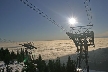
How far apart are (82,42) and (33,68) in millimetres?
44695

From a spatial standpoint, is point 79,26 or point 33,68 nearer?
point 79,26

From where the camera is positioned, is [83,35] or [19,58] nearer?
[83,35]

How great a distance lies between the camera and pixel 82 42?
106 ft

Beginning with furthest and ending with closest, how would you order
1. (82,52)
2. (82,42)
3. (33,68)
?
(33,68) < (82,52) < (82,42)

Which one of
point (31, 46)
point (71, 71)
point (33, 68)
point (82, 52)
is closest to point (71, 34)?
point (82, 52)

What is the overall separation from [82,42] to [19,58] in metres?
99.1

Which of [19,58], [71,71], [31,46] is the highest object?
[31,46]

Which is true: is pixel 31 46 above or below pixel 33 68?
above

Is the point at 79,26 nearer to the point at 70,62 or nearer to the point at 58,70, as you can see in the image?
the point at 58,70

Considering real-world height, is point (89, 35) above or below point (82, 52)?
above

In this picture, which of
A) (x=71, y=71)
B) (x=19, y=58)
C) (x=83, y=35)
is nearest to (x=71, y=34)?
(x=83, y=35)

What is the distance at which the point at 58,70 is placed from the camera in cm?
11944

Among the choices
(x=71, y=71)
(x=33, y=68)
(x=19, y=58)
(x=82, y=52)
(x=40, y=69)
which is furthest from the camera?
(x=19, y=58)

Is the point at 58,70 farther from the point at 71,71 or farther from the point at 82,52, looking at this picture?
the point at 82,52
